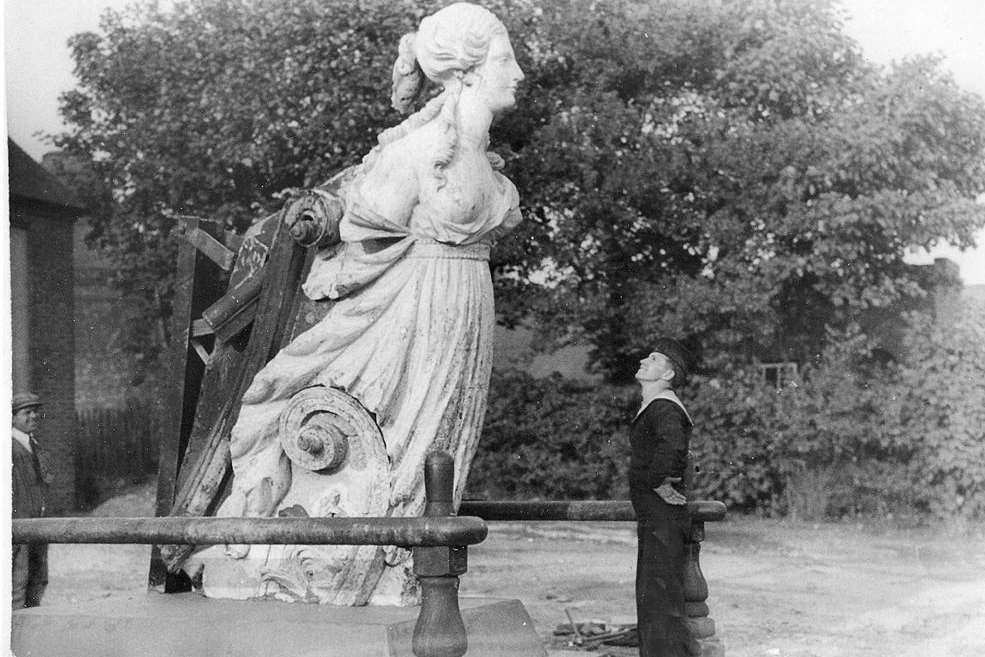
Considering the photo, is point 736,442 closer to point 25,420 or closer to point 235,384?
point 25,420

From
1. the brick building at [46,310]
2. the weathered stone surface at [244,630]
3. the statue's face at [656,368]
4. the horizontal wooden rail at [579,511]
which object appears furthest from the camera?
the brick building at [46,310]

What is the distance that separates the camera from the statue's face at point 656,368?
494 cm

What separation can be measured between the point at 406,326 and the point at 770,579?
6615 millimetres

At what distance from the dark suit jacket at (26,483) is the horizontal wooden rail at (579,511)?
8.34ft

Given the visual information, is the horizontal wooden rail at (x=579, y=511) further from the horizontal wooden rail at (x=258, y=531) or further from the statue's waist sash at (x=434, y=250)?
the horizontal wooden rail at (x=258, y=531)

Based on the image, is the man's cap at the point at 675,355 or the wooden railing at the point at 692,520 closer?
the wooden railing at the point at 692,520

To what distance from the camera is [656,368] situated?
4.94 metres

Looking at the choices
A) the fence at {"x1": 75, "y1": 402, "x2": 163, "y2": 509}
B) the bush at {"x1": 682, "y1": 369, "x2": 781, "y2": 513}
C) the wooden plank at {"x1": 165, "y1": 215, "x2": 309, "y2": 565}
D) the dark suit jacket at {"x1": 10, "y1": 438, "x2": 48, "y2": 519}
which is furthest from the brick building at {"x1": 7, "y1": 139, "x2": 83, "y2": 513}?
the wooden plank at {"x1": 165, "y1": 215, "x2": 309, "y2": 565}

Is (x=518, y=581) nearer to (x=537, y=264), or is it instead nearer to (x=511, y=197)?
(x=537, y=264)

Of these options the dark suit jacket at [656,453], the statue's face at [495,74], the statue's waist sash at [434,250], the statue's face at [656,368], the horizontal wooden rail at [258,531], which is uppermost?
the statue's face at [495,74]

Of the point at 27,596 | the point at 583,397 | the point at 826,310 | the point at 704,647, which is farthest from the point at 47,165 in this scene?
the point at 704,647

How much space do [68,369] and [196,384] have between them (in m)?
5.97

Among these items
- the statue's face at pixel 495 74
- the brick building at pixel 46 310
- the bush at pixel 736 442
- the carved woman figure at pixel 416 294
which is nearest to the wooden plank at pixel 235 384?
the carved woman figure at pixel 416 294

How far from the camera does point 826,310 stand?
1119cm
